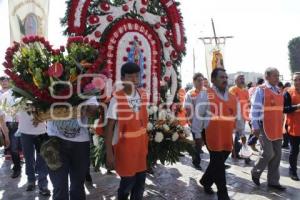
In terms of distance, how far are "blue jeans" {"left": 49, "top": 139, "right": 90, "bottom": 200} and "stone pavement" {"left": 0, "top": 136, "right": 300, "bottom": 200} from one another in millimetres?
1511

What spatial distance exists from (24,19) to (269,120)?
578 centimetres

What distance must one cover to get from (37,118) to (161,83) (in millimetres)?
3187

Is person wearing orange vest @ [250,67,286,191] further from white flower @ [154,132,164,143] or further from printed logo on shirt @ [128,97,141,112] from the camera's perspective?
printed logo on shirt @ [128,97,141,112]

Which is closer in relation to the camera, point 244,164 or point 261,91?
point 261,91

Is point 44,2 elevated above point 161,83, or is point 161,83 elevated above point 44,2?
point 44,2

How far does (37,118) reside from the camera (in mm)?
4145

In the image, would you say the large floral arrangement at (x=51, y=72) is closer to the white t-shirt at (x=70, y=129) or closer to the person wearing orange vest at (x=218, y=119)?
the white t-shirt at (x=70, y=129)

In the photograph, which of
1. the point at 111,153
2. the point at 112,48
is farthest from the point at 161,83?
the point at 111,153

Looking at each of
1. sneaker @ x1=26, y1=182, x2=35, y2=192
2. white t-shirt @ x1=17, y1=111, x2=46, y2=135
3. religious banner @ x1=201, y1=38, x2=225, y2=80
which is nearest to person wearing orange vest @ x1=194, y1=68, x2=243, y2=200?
white t-shirt @ x1=17, y1=111, x2=46, y2=135

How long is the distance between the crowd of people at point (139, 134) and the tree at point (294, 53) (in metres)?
72.3

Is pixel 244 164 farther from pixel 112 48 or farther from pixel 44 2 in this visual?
pixel 44 2

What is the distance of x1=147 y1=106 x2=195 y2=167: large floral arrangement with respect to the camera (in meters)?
5.82

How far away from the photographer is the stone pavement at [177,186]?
5719mm

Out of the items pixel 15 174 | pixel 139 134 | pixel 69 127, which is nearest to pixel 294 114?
pixel 139 134
